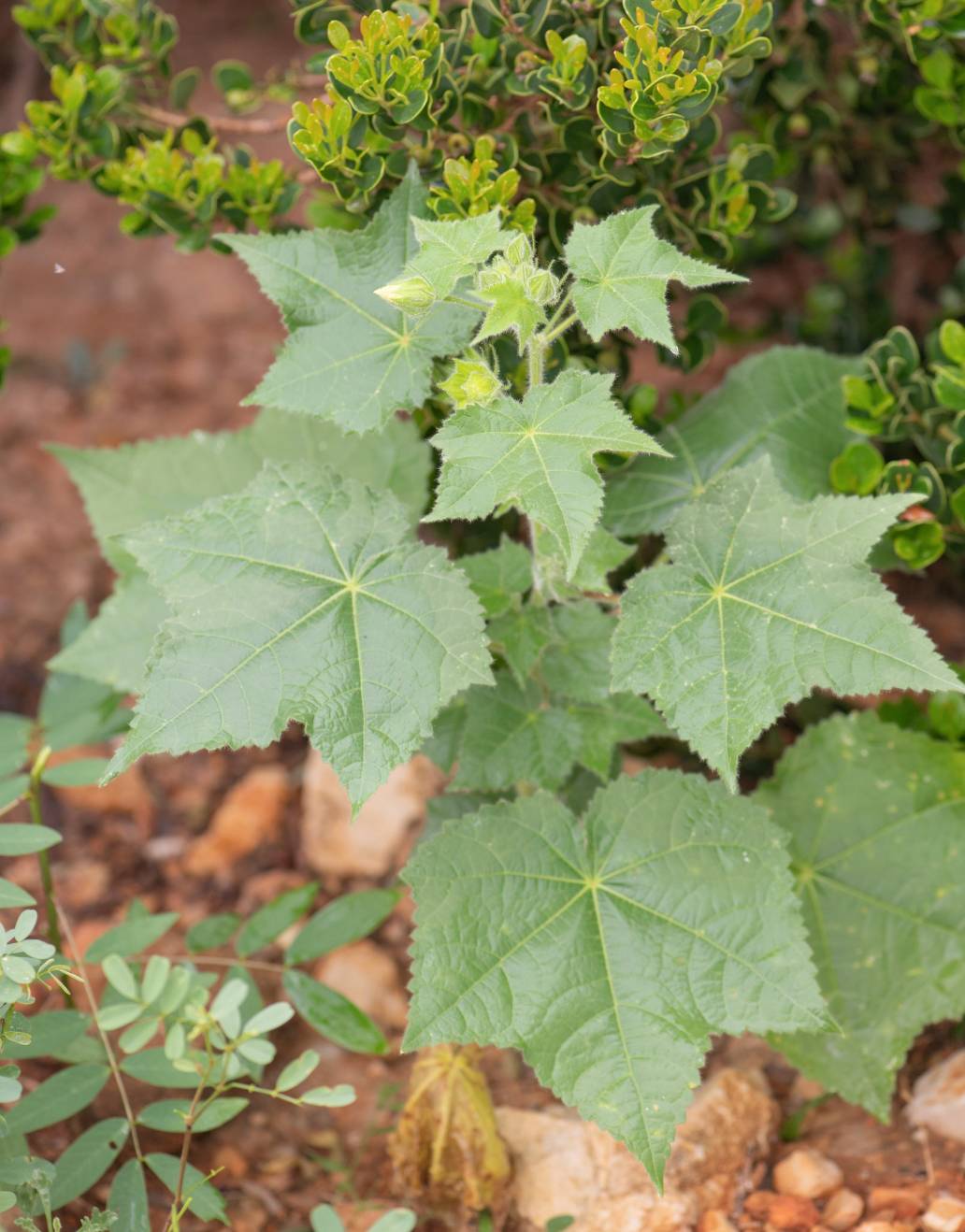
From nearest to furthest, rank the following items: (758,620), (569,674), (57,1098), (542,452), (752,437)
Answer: (542,452), (758,620), (57,1098), (569,674), (752,437)

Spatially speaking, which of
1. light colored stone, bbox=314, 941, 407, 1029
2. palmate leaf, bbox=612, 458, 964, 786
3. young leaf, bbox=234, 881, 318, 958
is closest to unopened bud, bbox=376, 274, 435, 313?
palmate leaf, bbox=612, 458, 964, 786

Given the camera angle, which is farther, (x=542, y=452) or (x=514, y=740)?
(x=514, y=740)

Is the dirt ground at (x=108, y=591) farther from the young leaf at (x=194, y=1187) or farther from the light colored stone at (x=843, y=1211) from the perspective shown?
the young leaf at (x=194, y=1187)

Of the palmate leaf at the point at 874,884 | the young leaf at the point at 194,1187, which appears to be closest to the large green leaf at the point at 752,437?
the palmate leaf at the point at 874,884

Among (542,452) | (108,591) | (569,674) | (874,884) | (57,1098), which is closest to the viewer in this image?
(542,452)

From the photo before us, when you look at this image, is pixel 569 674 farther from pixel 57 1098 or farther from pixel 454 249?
pixel 57 1098

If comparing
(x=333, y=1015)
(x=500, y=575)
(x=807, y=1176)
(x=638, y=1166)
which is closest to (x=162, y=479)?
(x=500, y=575)

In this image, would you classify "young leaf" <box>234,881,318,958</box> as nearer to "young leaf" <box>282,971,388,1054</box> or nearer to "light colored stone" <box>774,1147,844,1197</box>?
"young leaf" <box>282,971,388,1054</box>
